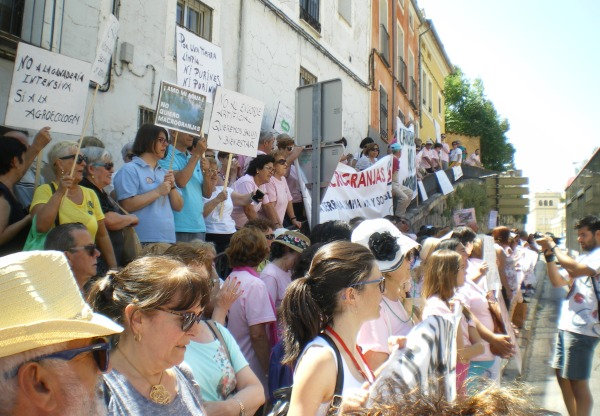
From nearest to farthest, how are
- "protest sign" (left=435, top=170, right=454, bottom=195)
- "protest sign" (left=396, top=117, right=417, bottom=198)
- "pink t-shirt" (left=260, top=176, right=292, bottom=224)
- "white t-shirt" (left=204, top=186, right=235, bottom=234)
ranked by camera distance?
"white t-shirt" (left=204, top=186, right=235, bottom=234) < "pink t-shirt" (left=260, top=176, right=292, bottom=224) < "protest sign" (left=396, top=117, right=417, bottom=198) < "protest sign" (left=435, top=170, right=454, bottom=195)

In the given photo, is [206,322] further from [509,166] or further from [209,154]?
[509,166]

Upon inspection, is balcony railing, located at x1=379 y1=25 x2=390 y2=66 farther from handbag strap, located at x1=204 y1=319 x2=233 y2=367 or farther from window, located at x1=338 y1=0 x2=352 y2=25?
handbag strap, located at x1=204 y1=319 x2=233 y2=367

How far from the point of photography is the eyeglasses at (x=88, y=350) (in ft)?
4.62

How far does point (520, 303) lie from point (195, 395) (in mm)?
9058

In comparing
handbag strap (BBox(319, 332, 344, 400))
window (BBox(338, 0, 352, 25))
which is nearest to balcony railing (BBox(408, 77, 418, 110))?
window (BBox(338, 0, 352, 25))

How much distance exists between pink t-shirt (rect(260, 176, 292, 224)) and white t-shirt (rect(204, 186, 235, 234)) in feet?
2.83

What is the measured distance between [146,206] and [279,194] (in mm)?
2497

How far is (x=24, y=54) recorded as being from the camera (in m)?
4.85

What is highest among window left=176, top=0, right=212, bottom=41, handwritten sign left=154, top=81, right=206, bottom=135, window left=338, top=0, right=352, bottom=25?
window left=338, top=0, right=352, bottom=25

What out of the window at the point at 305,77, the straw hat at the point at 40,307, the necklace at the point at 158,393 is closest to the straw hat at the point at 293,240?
the necklace at the point at 158,393

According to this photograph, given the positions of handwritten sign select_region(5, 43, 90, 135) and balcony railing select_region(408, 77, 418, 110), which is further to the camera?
balcony railing select_region(408, 77, 418, 110)

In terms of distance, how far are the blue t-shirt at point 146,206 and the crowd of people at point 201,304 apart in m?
0.01

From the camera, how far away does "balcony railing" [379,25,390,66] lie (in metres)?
19.8

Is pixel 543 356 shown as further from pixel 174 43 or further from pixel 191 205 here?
pixel 174 43
